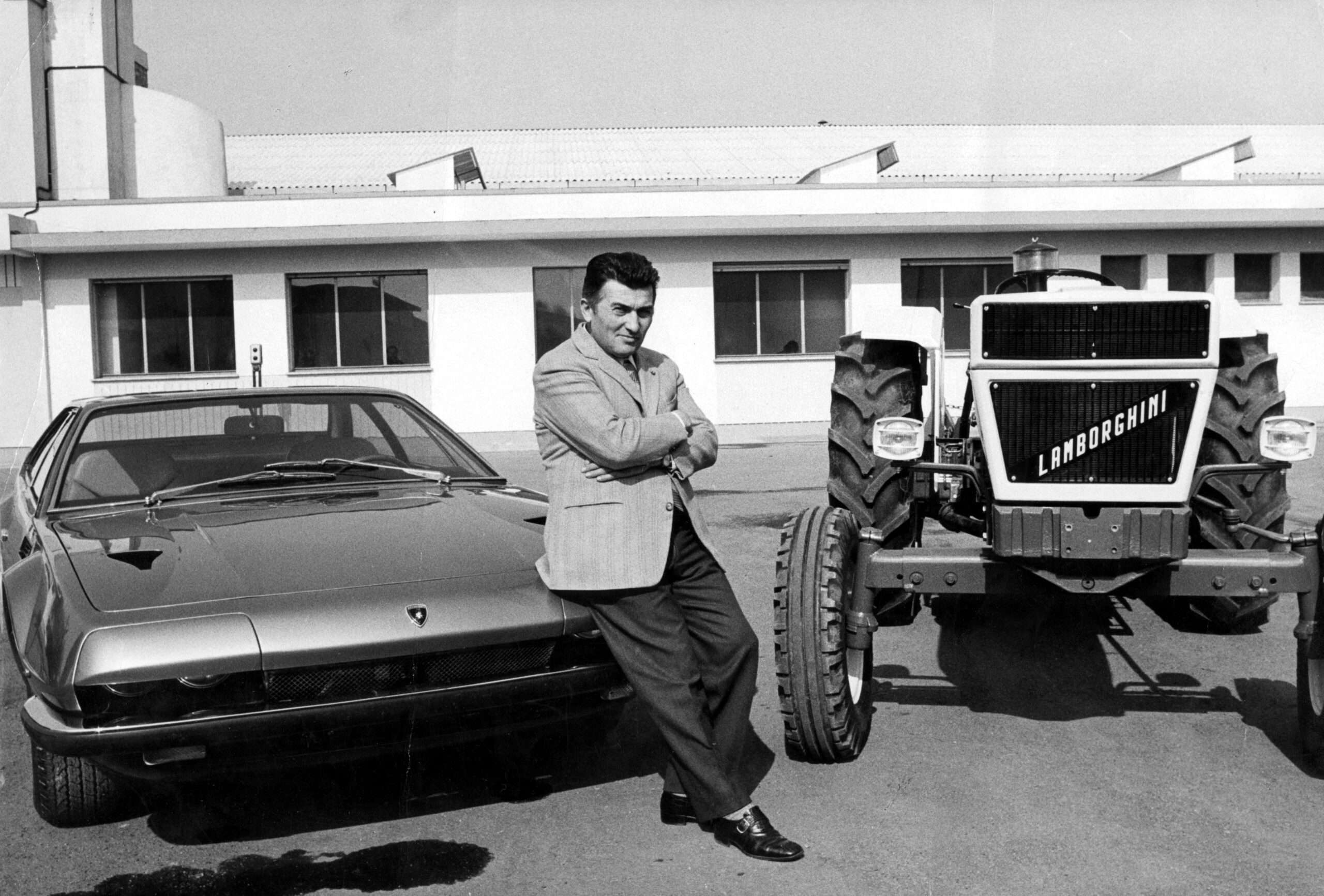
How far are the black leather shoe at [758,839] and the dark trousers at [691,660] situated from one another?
0.15 ft

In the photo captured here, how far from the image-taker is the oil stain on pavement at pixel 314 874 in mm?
3217

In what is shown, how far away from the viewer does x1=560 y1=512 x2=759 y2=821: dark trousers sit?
341 cm

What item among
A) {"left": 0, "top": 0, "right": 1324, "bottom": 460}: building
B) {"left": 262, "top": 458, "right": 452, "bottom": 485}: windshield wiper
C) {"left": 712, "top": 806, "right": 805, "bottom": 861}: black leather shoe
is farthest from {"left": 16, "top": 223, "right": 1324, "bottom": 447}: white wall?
{"left": 712, "top": 806, "right": 805, "bottom": 861}: black leather shoe

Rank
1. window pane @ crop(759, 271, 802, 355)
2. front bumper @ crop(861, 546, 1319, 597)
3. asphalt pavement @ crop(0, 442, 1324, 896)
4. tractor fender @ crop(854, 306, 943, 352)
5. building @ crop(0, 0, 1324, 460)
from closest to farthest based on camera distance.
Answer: asphalt pavement @ crop(0, 442, 1324, 896)
front bumper @ crop(861, 546, 1319, 597)
tractor fender @ crop(854, 306, 943, 352)
building @ crop(0, 0, 1324, 460)
window pane @ crop(759, 271, 802, 355)

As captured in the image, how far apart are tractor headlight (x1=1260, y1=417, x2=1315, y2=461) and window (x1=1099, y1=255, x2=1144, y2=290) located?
1513 cm

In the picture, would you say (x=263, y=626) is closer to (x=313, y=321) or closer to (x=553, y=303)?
(x=553, y=303)

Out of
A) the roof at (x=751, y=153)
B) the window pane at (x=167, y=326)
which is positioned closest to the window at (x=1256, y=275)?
the roof at (x=751, y=153)

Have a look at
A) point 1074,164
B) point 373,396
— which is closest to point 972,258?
point 1074,164

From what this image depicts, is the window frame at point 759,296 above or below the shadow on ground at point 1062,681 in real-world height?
above

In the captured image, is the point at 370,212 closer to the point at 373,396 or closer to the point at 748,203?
the point at 748,203

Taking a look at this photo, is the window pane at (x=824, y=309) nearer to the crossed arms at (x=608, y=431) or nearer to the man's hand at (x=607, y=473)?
the crossed arms at (x=608, y=431)

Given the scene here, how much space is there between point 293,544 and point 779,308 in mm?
15094

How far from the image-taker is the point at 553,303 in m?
18.1

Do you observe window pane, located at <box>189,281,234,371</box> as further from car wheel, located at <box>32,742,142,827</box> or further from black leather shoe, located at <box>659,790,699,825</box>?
black leather shoe, located at <box>659,790,699,825</box>
